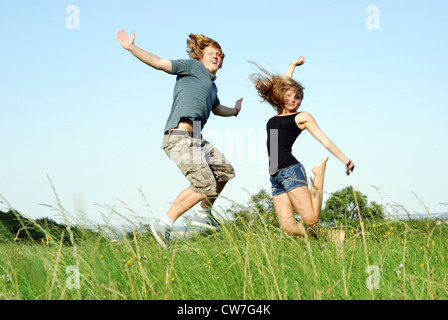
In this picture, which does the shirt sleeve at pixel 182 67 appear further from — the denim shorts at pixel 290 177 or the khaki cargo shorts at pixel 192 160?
the denim shorts at pixel 290 177

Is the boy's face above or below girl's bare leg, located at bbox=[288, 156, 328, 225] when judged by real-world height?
above

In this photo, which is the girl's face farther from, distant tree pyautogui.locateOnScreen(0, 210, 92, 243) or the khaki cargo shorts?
distant tree pyautogui.locateOnScreen(0, 210, 92, 243)

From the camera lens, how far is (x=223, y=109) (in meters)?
6.21

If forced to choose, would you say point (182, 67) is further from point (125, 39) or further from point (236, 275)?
point (236, 275)

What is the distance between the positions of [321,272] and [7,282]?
238cm

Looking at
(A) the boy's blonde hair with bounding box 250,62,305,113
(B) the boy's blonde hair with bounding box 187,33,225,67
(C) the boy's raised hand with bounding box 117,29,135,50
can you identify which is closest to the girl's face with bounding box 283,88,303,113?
(A) the boy's blonde hair with bounding box 250,62,305,113

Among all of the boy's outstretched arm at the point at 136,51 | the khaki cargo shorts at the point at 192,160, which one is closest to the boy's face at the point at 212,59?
the boy's outstretched arm at the point at 136,51

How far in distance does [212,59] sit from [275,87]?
991mm

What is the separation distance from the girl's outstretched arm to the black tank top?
9cm

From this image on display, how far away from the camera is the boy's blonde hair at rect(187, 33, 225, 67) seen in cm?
569
